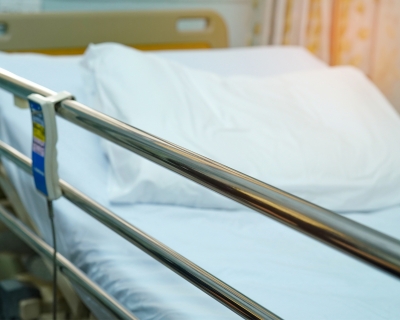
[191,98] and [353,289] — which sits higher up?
[191,98]

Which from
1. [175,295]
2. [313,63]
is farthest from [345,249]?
[313,63]

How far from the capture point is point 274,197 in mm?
626

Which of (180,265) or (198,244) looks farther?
(198,244)

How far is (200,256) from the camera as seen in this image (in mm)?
1090

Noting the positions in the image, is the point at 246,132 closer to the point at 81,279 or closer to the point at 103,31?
the point at 81,279

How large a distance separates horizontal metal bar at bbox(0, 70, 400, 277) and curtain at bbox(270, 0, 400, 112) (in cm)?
163

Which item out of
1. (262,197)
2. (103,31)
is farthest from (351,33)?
(262,197)

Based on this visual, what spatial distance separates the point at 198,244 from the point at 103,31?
4.51 feet

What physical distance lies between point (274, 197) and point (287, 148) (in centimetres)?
77

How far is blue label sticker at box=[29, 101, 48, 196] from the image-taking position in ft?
3.16

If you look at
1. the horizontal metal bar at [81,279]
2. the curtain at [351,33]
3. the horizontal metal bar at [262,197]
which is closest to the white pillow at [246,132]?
the horizontal metal bar at [81,279]

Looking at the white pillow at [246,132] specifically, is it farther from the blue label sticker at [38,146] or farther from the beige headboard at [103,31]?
the beige headboard at [103,31]

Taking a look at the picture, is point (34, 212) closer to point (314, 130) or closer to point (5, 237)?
point (5, 237)

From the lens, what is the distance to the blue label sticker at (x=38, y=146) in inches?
37.9
